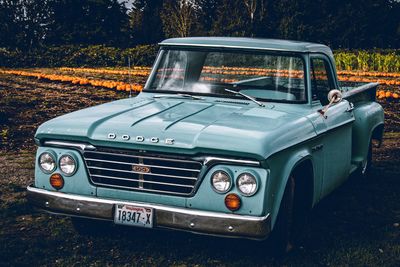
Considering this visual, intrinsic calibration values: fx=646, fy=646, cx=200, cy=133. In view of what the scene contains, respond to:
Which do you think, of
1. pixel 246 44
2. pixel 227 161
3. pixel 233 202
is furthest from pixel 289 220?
pixel 246 44

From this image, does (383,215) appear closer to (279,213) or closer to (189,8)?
(279,213)

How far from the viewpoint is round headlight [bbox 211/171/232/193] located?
14.5 ft

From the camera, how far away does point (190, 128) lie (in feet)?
15.2

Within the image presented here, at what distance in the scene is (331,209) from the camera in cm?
676

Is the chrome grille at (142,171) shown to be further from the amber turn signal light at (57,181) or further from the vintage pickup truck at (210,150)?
the amber turn signal light at (57,181)

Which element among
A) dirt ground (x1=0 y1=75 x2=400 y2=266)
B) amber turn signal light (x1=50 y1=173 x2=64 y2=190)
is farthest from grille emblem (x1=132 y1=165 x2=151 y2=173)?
dirt ground (x1=0 y1=75 x2=400 y2=266)

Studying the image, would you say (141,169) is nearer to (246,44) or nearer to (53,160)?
(53,160)

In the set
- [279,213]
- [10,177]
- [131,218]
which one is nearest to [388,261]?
[279,213]

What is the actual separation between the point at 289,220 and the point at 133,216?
1.22m

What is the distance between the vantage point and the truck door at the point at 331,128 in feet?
18.8

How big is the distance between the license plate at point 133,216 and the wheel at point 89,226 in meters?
0.87

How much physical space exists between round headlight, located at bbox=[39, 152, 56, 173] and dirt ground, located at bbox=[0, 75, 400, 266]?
2.26 ft

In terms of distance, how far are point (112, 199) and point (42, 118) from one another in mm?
8722

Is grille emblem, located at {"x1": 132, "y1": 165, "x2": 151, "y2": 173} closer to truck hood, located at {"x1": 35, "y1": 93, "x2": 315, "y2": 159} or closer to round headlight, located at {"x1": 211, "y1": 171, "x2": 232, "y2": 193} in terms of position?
truck hood, located at {"x1": 35, "y1": 93, "x2": 315, "y2": 159}
